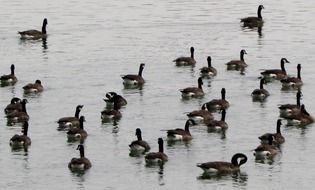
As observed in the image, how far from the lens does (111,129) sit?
55.8m

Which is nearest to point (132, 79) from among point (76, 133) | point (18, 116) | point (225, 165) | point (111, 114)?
point (111, 114)

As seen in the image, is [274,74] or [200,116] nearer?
[200,116]

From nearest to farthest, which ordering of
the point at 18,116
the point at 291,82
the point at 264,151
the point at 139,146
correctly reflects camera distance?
the point at 264,151, the point at 139,146, the point at 18,116, the point at 291,82

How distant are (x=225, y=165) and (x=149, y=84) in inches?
733

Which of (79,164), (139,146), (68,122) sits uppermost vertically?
(68,122)

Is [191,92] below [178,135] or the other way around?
the other way around

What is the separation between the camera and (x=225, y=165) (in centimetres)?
4862

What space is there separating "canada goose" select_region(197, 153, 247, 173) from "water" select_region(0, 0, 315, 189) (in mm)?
349

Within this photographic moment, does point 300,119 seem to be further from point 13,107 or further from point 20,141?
point 13,107

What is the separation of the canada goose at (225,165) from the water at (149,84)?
349 millimetres

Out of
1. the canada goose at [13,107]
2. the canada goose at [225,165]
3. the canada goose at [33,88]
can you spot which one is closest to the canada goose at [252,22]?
the canada goose at [33,88]

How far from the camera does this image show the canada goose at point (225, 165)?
48.2 m

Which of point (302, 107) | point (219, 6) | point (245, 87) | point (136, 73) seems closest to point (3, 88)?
point (136, 73)

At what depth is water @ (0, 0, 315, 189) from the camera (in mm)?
48688
